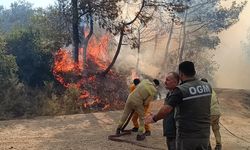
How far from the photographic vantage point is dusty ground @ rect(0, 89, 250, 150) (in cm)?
1054

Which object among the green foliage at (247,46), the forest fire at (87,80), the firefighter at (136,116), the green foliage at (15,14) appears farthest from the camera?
the green foliage at (15,14)

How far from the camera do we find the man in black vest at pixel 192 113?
5.66m

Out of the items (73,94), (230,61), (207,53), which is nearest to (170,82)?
(73,94)

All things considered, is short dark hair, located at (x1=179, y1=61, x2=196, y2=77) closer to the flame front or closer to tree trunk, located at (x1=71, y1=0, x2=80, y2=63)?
the flame front

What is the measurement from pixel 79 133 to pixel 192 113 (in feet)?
23.1

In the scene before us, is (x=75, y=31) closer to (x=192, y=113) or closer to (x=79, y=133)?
(x=79, y=133)

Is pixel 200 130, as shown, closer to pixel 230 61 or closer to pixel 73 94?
pixel 73 94

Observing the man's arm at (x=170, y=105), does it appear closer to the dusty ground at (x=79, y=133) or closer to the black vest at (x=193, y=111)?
the black vest at (x=193, y=111)

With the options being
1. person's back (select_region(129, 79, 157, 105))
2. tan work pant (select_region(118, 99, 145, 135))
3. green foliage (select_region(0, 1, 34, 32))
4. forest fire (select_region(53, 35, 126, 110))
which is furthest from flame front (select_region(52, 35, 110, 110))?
green foliage (select_region(0, 1, 34, 32))

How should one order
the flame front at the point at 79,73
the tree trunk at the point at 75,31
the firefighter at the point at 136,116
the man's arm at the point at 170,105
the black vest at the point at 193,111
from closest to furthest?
the man's arm at the point at 170,105 < the black vest at the point at 193,111 < the firefighter at the point at 136,116 < the flame front at the point at 79,73 < the tree trunk at the point at 75,31

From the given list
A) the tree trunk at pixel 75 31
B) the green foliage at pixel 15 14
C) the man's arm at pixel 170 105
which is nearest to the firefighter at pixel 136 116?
the man's arm at pixel 170 105

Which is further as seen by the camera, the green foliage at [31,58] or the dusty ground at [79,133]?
the green foliage at [31,58]

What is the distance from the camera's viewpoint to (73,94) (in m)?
20.1

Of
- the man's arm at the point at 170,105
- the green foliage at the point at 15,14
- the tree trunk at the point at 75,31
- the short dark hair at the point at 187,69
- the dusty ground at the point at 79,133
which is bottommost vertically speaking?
the dusty ground at the point at 79,133
